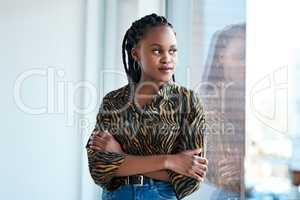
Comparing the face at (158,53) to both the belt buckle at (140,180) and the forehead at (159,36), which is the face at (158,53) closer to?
the forehead at (159,36)

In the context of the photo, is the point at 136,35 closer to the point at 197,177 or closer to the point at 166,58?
the point at 166,58

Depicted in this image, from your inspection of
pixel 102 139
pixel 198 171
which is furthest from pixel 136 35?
pixel 198 171

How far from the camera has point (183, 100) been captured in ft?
3.67

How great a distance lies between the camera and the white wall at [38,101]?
1872 millimetres

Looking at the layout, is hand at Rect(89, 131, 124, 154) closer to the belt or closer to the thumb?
the belt

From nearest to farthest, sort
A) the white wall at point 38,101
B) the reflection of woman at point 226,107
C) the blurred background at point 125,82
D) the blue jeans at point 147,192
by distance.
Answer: the blue jeans at point 147,192 < the blurred background at point 125,82 < the reflection of woman at point 226,107 < the white wall at point 38,101

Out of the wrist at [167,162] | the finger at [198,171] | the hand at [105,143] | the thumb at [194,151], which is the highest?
the hand at [105,143]

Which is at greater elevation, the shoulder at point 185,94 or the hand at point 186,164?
the shoulder at point 185,94

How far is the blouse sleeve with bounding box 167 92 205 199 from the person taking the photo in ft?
3.57

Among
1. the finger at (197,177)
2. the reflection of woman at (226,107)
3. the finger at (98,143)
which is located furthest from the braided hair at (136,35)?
the reflection of woman at (226,107)

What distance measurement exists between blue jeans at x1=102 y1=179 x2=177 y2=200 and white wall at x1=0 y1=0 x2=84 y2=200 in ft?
3.06

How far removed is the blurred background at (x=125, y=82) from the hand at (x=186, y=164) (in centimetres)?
53

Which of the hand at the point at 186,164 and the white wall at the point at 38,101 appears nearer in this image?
the hand at the point at 186,164

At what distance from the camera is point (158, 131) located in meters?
1.09
